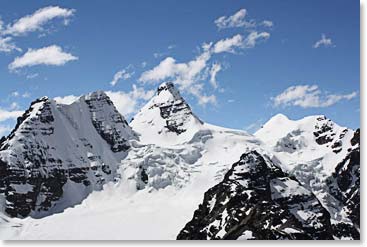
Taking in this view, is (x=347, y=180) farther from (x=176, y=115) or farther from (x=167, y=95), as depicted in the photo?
Result: (x=167, y=95)

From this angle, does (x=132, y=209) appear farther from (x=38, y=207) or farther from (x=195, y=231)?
(x=195, y=231)

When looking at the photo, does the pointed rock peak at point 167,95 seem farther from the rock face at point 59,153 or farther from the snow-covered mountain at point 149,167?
the rock face at point 59,153

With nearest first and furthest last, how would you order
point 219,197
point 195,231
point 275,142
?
point 195,231, point 219,197, point 275,142

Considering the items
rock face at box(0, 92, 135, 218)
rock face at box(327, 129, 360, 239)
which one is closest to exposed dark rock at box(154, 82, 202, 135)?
rock face at box(0, 92, 135, 218)

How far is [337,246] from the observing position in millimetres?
24359

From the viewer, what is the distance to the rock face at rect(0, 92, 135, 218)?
11069cm

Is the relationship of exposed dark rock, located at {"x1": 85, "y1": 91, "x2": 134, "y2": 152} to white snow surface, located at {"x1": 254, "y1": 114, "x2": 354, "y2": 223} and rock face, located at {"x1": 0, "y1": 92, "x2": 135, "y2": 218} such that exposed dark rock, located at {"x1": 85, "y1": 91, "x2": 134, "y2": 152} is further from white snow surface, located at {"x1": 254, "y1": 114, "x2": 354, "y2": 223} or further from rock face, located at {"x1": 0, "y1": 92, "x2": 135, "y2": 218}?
white snow surface, located at {"x1": 254, "y1": 114, "x2": 354, "y2": 223}

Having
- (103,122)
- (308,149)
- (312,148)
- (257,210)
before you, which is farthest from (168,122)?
(257,210)

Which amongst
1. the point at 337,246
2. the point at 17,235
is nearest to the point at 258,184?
the point at 17,235

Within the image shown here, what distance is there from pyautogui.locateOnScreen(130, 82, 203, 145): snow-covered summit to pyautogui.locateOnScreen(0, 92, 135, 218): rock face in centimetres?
572

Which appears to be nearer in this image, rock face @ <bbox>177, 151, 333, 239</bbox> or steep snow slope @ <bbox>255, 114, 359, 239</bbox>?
rock face @ <bbox>177, 151, 333, 239</bbox>

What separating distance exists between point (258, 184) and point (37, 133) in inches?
2412

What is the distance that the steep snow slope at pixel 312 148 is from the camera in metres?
129

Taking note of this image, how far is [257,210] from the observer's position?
169 ft
